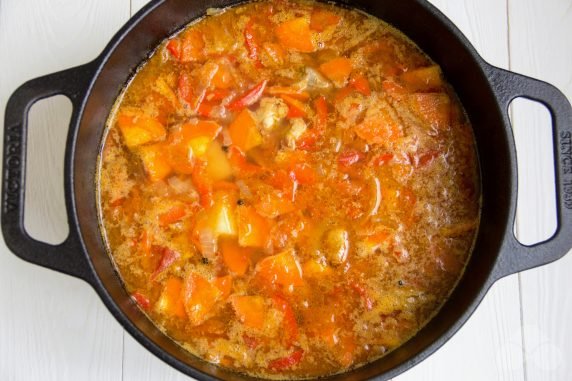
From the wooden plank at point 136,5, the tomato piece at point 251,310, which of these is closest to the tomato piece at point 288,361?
the tomato piece at point 251,310

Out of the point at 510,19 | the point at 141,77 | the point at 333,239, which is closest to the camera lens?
the point at 333,239

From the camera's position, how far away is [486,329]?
7.80 ft

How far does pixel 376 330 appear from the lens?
219 centimetres

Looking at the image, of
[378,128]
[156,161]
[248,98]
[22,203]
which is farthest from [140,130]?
[378,128]

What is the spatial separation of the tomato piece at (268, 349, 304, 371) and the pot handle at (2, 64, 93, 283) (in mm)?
704

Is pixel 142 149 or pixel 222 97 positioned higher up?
pixel 222 97

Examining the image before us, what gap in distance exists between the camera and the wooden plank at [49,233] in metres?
2.36

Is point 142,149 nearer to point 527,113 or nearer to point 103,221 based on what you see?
point 103,221

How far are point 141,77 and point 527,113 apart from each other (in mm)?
1513

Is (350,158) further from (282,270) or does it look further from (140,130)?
(140,130)

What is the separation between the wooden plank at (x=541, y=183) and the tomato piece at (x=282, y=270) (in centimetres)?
92

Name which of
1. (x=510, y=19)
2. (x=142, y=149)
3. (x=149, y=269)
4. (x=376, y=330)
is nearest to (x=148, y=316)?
(x=149, y=269)

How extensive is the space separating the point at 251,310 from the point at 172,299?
0.28 metres

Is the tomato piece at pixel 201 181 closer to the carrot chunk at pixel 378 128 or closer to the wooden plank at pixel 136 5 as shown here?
the carrot chunk at pixel 378 128
